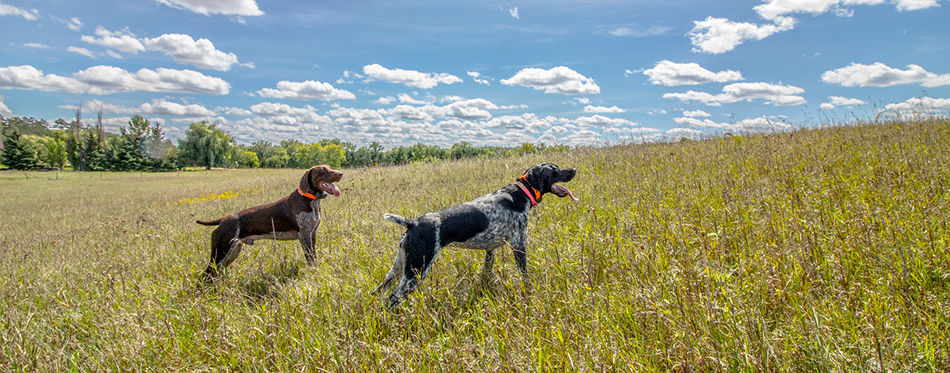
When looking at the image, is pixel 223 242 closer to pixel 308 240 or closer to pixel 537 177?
pixel 308 240

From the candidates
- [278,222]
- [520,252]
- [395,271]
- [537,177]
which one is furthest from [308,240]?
[537,177]

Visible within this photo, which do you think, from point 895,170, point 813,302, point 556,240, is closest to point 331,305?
point 556,240

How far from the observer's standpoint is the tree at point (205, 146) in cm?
5516

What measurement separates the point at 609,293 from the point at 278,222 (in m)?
3.66

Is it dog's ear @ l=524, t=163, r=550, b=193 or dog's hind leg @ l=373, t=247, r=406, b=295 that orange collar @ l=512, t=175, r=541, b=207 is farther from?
dog's hind leg @ l=373, t=247, r=406, b=295

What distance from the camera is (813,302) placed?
2377 millimetres

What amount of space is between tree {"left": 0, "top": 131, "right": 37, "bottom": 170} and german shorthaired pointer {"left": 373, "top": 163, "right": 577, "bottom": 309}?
261 ft

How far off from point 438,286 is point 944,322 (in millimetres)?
2998

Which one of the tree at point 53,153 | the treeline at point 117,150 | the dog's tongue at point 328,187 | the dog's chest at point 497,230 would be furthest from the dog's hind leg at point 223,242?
the tree at point 53,153

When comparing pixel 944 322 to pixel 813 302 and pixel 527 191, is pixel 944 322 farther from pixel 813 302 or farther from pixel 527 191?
pixel 527 191

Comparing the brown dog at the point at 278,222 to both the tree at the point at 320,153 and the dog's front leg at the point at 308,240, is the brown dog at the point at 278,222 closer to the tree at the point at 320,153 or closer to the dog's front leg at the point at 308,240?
the dog's front leg at the point at 308,240

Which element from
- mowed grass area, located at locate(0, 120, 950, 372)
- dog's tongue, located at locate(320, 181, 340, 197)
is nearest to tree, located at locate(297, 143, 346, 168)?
mowed grass area, located at locate(0, 120, 950, 372)

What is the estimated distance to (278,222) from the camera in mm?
4523

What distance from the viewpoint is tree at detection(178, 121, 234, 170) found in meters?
55.2
